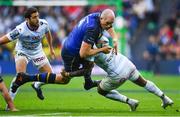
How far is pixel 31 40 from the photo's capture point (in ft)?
58.9

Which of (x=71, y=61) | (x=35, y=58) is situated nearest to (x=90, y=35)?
(x=71, y=61)

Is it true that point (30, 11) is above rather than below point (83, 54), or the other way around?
above

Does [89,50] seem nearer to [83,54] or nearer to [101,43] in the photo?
[83,54]

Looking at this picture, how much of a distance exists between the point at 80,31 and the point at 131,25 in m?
22.7

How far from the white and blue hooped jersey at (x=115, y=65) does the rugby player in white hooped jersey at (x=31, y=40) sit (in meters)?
2.11

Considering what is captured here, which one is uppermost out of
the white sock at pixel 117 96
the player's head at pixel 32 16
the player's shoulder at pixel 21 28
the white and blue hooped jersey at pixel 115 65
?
the player's head at pixel 32 16

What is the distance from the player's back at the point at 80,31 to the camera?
15.6m

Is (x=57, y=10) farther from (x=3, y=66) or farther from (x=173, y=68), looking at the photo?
(x=173, y=68)

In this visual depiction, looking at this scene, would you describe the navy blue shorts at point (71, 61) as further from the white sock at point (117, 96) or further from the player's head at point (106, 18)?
the player's head at point (106, 18)

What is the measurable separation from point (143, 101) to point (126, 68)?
3.27m

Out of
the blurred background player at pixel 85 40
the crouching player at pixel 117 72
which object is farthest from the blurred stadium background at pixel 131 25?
the crouching player at pixel 117 72

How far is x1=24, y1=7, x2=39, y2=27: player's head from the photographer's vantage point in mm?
17062

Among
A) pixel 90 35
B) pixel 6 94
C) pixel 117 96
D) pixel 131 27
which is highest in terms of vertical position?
pixel 90 35

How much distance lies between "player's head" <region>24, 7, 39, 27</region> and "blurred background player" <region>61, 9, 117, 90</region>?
4.08 ft
